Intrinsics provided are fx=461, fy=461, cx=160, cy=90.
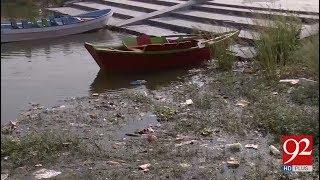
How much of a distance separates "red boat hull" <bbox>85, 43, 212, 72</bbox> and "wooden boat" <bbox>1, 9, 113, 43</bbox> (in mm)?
3147

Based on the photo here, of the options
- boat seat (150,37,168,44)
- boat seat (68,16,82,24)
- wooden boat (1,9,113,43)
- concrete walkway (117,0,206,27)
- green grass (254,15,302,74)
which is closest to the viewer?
green grass (254,15,302,74)

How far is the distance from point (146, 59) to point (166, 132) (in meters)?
3.15

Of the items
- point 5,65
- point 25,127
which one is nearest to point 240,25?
point 5,65

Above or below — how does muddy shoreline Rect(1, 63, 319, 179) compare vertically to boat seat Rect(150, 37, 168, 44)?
below

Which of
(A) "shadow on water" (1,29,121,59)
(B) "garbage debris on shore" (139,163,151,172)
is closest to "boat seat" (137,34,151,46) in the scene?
(A) "shadow on water" (1,29,121,59)

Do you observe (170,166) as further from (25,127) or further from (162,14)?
(162,14)

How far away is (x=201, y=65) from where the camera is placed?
914 centimetres

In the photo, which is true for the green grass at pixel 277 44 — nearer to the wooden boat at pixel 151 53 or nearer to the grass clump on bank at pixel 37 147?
the wooden boat at pixel 151 53

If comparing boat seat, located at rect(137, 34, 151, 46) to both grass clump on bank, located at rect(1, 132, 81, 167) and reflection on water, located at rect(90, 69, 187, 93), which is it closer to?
reflection on water, located at rect(90, 69, 187, 93)

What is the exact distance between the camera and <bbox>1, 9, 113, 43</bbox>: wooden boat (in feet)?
37.0

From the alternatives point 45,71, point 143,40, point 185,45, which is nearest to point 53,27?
point 45,71

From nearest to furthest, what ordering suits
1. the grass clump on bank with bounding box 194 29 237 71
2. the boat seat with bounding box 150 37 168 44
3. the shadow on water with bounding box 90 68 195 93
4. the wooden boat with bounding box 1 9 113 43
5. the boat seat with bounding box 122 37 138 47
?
the shadow on water with bounding box 90 68 195 93
the grass clump on bank with bounding box 194 29 237 71
the boat seat with bounding box 122 37 138 47
the boat seat with bounding box 150 37 168 44
the wooden boat with bounding box 1 9 113 43

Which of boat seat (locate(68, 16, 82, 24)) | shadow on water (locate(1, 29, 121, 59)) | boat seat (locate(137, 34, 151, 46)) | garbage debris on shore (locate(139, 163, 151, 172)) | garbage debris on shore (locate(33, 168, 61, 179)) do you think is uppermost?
boat seat (locate(137, 34, 151, 46))

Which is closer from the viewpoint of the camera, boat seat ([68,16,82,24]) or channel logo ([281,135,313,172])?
channel logo ([281,135,313,172])
